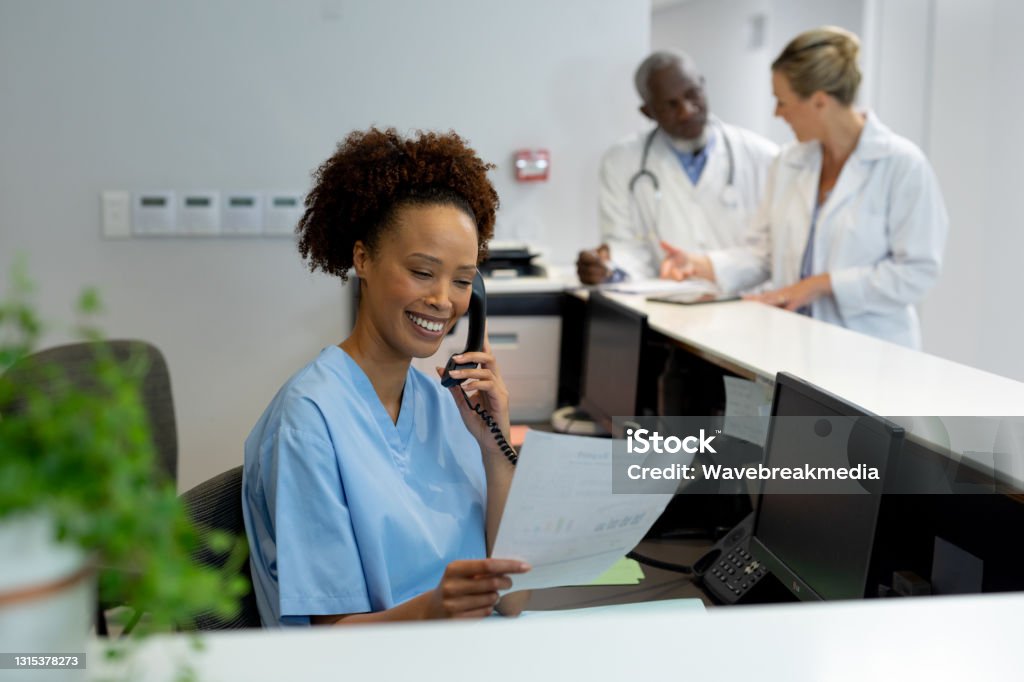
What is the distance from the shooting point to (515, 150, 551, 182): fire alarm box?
12.4 ft

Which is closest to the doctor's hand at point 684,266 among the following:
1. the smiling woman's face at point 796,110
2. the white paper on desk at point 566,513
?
the smiling woman's face at point 796,110

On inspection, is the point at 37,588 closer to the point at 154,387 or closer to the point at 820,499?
the point at 820,499

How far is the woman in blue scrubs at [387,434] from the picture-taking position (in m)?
1.18

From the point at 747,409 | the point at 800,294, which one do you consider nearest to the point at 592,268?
the point at 800,294

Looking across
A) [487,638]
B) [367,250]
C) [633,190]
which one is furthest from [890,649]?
[633,190]

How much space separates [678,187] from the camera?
3.54 meters

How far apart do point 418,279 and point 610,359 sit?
40.9 inches

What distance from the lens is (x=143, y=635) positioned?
0.47 metres

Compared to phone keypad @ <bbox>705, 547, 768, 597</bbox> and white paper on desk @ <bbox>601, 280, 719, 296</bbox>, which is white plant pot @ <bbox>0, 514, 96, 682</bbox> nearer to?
phone keypad @ <bbox>705, 547, 768, 597</bbox>

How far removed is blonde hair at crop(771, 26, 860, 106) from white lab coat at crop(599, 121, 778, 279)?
0.78 metres

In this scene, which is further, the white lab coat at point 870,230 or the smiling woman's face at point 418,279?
the white lab coat at point 870,230

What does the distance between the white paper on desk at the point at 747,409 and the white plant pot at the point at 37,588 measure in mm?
1497

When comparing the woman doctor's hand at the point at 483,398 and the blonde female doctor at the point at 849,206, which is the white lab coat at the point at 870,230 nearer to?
the blonde female doctor at the point at 849,206

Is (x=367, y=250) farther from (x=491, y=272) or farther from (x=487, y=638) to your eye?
(x=491, y=272)
